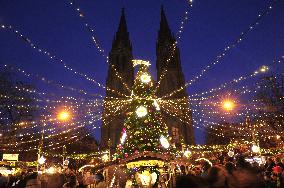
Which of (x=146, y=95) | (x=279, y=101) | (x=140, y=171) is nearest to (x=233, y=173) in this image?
(x=140, y=171)

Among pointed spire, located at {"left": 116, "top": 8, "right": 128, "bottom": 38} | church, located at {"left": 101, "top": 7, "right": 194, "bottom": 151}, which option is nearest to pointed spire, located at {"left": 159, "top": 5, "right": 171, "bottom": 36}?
church, located at {"left": 101, "top": 7, "right": 194, "bottom": 151}

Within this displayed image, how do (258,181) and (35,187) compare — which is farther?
(35,187)

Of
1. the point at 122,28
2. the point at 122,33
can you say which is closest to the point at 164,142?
the point at 122,33

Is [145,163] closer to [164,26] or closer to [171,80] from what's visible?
[171,80]

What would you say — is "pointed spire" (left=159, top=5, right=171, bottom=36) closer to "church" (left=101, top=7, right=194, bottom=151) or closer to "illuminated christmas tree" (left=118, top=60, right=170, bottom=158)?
"church" (left=101, top=7, right=194, bottom=151)

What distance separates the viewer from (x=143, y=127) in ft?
45.8

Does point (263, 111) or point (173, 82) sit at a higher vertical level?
point (173, 82)

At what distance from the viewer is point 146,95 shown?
587 inches

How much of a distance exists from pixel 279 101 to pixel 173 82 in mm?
22992

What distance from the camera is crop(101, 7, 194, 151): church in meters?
42.1

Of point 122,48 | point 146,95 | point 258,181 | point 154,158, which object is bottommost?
point 258,181

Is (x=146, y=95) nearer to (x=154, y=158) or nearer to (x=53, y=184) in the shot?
(x=154, y=158)

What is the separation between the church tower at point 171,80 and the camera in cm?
4228

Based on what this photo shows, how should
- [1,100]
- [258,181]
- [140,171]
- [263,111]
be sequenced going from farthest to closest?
[263,111] < [1,100] < [140,171] < [258,181]
